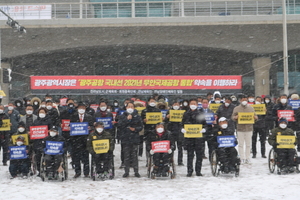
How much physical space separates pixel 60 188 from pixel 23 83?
25.3 m

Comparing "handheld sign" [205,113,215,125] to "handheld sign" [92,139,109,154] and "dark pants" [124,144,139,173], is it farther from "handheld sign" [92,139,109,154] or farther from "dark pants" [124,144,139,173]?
"handheld sign" [92,139,109,154]

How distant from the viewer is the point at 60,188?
9484 millimetres

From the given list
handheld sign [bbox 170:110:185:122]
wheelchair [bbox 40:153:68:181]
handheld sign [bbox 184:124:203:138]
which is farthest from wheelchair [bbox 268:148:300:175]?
wheelchair [bbox 40:153:68:181]

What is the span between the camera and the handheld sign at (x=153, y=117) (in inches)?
474

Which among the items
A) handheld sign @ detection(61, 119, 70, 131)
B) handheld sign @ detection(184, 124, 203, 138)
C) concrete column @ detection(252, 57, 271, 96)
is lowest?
handheld sign @ detection(184, 124, 203, 138)

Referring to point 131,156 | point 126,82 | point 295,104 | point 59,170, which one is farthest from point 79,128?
point 126,82

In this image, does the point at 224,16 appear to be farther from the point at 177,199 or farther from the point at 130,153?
the point at 177,199

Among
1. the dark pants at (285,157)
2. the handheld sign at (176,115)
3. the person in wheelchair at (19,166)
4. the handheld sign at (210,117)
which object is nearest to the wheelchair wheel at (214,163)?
→ the dark pants at (285,157)

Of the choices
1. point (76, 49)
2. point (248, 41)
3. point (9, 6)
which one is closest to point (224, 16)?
point (248, 41)

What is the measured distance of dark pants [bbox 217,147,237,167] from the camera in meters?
10.7

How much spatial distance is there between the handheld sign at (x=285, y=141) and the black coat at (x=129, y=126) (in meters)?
3.55

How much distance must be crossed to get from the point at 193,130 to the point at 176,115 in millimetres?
1832

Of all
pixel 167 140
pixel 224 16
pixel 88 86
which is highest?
pixel 224 16

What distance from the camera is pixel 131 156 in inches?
441
